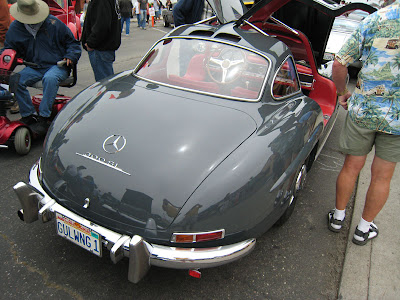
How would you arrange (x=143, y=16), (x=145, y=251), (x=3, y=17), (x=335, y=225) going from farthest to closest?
(x=143, y=16)
(x=3, y=17)
(x=335, y=225)
(x=145, y=251)

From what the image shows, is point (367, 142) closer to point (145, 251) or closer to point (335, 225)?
point (335, 225)

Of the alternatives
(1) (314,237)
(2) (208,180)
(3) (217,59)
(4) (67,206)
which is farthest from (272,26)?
(4) (67,206)

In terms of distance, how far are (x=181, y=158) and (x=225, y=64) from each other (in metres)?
1.18

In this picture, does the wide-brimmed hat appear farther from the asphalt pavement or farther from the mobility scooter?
the asphalt pavement

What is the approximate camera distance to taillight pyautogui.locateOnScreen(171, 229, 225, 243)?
186 cm

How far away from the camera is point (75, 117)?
2.46 m

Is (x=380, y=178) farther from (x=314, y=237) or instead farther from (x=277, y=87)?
(x=277, y=87)

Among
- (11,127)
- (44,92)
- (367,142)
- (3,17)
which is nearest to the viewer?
(367,142)

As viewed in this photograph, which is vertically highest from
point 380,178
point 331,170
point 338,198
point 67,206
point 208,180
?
point 208,180

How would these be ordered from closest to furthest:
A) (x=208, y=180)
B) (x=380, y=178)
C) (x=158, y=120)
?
(x=208, y=180) < (x=158, y=120) < (x=380, y=178)

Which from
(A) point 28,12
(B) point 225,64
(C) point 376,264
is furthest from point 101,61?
(C) point 376,264

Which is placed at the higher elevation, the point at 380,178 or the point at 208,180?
the point at 208,180

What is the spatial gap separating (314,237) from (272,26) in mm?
2758

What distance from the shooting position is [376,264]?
2.54 metres
